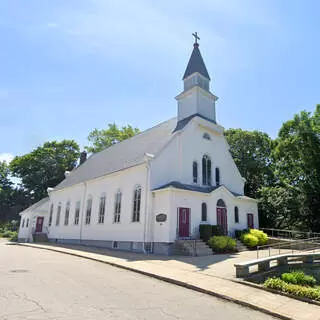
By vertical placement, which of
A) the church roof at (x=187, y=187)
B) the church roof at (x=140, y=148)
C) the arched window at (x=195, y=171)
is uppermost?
→ the church roof at (x=140, y=148)

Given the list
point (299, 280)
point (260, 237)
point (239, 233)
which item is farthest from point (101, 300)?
point (260, 237)

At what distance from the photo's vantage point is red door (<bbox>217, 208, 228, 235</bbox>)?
20953 millimetres

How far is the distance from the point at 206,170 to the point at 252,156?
58.5 feet

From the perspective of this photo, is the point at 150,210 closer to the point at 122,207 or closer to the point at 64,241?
the point at 122,207

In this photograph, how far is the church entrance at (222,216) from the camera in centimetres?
2098

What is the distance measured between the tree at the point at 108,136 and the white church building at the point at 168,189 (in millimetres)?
→ 20867

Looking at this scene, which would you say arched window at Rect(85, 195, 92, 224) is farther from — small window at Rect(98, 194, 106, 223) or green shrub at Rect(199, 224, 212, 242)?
green shrub at Rect(199, 224, 212, 242)

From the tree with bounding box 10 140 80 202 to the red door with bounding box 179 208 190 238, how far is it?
3833 cm

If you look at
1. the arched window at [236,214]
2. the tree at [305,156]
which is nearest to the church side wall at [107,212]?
the arched window at [236,214]

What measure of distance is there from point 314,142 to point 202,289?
2283cm

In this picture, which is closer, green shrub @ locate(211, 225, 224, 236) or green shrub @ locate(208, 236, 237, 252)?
green shrub @ locate(208, 236, 237, 252)

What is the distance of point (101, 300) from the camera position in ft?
22.3

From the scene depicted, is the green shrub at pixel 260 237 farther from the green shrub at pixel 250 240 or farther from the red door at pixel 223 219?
the red door at pixel 223 219

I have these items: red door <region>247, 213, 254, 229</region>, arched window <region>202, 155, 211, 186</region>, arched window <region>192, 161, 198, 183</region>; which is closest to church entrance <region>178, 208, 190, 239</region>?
arched window <region>192, 161, 198, 183</region>
